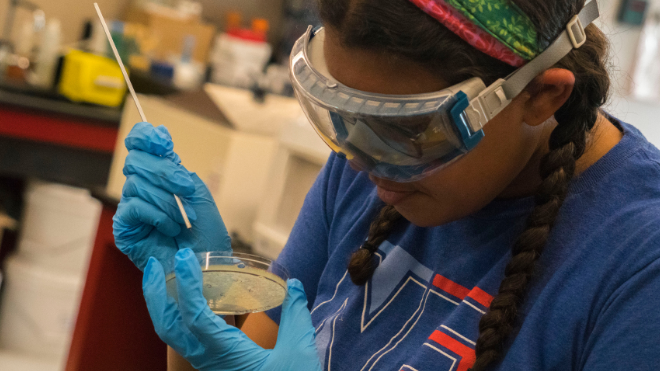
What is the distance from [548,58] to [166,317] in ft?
2.19

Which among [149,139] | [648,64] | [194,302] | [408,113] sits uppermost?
[648,64]

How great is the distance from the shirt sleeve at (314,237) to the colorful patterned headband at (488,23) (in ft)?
1.53

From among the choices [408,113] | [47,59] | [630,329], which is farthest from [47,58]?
[630,329]

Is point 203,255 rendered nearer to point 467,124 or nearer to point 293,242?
point 293,242

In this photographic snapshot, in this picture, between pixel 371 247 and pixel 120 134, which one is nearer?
pixel 371 247

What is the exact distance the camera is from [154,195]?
3.61 feet

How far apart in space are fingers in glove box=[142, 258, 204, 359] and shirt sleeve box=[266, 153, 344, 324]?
271 millimetres

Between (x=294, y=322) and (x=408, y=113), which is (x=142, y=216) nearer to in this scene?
(x=294, y=322)

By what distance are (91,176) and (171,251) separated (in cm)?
212

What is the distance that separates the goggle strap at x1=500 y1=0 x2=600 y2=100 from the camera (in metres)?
0.81

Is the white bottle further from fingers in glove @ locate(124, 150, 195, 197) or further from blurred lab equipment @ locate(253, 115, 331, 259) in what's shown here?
fingers in glove @ locate(124, 150, 195, 197)

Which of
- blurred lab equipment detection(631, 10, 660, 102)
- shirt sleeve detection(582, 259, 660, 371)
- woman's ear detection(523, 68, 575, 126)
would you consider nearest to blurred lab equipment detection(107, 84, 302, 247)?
woman's ear detection(523, 68, 575, 126)

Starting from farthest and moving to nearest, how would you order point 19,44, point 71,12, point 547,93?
point 71,12
point 19,44
point 547,93

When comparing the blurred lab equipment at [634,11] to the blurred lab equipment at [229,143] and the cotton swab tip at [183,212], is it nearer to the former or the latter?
the blurred lab equipment at [229,143]
